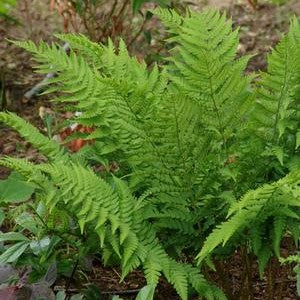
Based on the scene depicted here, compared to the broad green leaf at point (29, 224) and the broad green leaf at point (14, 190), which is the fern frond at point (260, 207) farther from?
the broad green leaf at point (14, 190)

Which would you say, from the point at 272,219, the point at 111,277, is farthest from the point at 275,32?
the point at 272,219

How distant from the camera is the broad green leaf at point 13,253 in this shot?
2.16m

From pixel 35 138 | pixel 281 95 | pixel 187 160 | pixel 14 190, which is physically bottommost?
pixel 14 190

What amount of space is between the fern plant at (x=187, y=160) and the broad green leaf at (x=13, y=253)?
22 centimetres

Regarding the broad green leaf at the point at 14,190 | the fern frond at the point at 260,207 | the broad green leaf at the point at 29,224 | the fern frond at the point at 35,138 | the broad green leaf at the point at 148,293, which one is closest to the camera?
the fern frond at the point at 260,207

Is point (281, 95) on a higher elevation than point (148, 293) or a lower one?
higher

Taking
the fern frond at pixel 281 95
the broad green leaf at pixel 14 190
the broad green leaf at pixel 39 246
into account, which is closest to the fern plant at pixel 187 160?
the fern frond at pixel 281 95

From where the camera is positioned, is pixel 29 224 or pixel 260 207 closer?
pixel 260 207

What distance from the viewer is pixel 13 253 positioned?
2180 mm

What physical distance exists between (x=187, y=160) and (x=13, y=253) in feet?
2.02

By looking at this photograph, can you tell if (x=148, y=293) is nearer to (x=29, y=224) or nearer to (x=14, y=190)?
(x=29, y=224)

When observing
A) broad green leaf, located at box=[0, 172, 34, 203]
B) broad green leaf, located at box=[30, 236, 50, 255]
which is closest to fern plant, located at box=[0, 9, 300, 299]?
broad green leaf, located at box=[30, 236, 50, 255]

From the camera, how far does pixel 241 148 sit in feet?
6.65

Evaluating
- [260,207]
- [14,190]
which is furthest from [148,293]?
[14,190]
